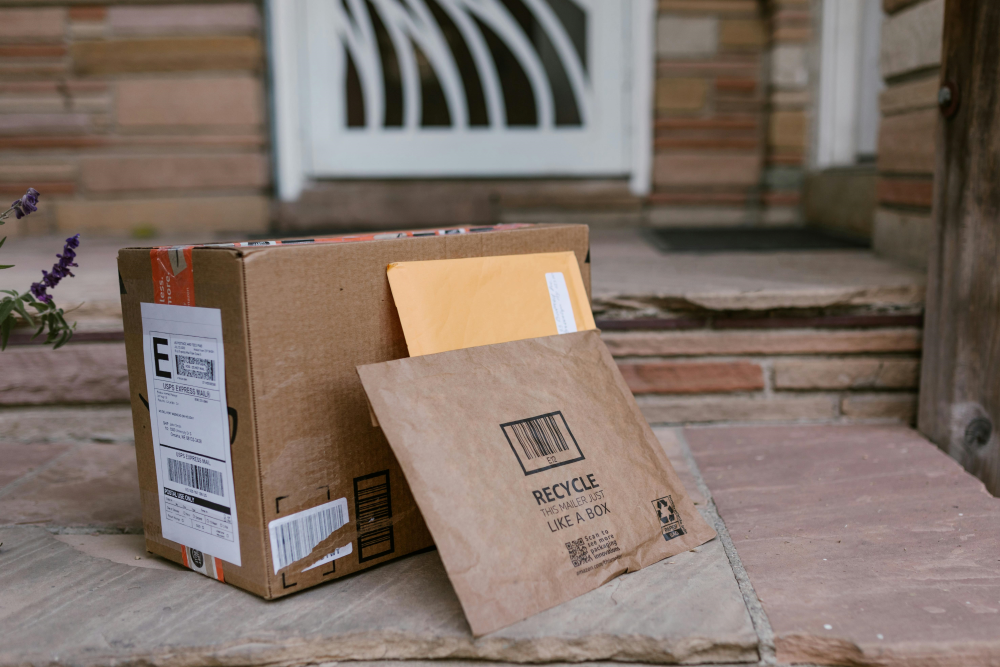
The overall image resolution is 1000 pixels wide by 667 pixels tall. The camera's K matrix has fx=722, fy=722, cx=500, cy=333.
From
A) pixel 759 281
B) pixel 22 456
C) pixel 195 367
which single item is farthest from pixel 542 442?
pixel 22 456

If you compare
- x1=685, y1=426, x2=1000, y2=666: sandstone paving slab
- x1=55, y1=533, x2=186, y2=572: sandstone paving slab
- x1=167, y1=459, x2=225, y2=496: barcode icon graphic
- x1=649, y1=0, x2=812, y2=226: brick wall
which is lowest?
x1=685, y1=426, x2=1000, y2=666: sandstone paving slab

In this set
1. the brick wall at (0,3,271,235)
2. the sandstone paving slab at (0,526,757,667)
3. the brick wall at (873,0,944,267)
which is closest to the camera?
the sandstone paving slab at (0,526,757,667)

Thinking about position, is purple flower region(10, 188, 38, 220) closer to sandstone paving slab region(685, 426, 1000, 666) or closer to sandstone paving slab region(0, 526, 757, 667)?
sandstone paving slab region(0, 526, 757, 667)

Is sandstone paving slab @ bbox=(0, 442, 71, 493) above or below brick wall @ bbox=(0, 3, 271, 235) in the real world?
below

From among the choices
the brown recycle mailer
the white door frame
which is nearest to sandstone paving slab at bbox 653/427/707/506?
the brown recycle mailer

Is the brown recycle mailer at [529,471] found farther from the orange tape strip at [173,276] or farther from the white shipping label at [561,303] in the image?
the orange tape strip at [173,276]

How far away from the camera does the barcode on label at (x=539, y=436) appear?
2.92 ft

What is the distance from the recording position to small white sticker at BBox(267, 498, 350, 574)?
2.77 feet

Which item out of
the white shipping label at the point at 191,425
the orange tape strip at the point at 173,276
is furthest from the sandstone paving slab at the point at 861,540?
the orange tape strip at the point at 173,276

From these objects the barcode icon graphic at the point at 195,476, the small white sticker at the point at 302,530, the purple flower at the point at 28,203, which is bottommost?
the small white sticker at the point at 302,530

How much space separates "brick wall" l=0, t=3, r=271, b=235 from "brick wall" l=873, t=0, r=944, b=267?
2.12 m

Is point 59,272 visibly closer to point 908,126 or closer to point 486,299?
point 486,299

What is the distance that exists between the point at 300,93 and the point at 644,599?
253 cm

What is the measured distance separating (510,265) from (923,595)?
0.66 meters
